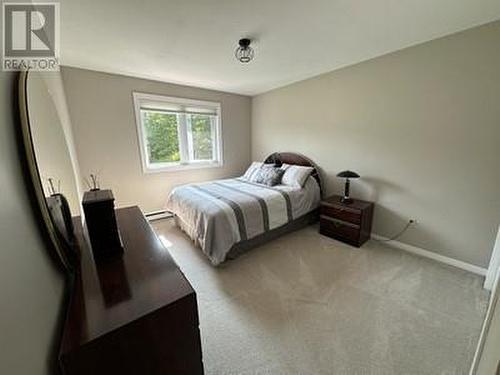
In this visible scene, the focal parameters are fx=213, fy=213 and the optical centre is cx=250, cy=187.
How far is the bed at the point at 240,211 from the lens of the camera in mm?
2314

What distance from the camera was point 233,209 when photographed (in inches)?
95.9

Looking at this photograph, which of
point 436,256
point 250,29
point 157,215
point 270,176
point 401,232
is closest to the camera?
point 250,29

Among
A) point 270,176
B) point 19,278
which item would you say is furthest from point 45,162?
point 270,176

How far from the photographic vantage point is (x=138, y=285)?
41.0 inches

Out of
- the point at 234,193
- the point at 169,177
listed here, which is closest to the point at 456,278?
the point at 234,193

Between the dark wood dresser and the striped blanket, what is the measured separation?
3.62ft

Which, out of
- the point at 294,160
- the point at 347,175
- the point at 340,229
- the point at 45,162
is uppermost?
the point at 45,162

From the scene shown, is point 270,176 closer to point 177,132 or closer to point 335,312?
point 177,132

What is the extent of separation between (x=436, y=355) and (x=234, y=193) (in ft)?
7.57

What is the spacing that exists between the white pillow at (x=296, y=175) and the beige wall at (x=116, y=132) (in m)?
1.77

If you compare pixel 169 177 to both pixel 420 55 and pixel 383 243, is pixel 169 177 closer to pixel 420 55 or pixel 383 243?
pixel 383 243

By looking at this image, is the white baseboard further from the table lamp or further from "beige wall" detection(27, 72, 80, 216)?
"beige wall" detection(27, 72, 80, 216)

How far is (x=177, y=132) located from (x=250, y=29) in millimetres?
2375

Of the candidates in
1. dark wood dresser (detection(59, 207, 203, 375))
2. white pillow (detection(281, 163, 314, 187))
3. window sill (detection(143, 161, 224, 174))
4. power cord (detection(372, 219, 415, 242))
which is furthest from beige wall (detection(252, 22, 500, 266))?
dark wood dresser (detection(59, 207, 203, 375))
